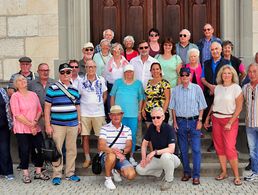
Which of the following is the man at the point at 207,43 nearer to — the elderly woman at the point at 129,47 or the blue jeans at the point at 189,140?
the elderly woman at the point at 129,47

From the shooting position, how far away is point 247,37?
7918mm

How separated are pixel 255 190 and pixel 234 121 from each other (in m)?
0.94

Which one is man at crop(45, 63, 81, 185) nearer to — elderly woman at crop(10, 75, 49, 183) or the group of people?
the group of people

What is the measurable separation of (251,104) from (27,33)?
4.14 metres

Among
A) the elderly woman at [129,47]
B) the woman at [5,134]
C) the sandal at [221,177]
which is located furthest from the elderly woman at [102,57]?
the sandal at [221,177]

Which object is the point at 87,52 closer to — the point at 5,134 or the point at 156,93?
the point at 156,93

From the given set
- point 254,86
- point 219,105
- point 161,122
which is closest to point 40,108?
point 161,122

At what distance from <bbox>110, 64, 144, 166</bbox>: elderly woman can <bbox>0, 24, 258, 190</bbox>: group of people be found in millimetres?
15

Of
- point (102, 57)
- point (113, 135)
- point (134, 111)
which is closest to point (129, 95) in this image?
point (134, 111)

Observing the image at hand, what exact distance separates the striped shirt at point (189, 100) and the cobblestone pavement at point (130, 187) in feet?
3.18

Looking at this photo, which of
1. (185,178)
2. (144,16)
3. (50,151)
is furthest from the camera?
(144,16)

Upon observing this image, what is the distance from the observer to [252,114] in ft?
20.5

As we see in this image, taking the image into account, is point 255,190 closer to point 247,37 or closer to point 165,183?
point 165,183

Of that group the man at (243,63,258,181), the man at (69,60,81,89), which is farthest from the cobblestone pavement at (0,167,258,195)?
the man at (69,60,81,89)
